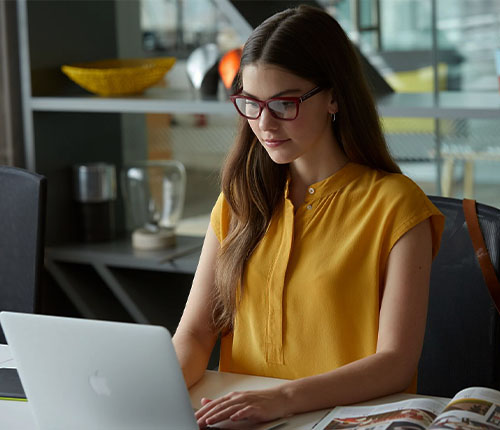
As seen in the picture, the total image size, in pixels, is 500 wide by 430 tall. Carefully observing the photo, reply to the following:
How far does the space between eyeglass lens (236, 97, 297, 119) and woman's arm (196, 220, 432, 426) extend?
0.28m

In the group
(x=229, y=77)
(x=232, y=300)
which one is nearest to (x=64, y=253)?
(x=229, y=77)

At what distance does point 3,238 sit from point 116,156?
3.92 feet

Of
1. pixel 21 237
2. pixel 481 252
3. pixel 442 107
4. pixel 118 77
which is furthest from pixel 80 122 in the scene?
pixel 481 252

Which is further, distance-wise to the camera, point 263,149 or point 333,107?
point 263,149

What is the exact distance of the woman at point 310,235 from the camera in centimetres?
141

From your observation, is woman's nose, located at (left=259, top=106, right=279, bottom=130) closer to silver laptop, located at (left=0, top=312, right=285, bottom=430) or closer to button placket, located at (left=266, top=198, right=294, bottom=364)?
button placket, located at (left=266, top=198, right=294, bottom=364)

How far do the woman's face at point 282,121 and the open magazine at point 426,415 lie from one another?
17.6 inches

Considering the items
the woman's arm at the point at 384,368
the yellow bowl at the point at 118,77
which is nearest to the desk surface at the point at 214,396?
the woman's arm at the point at 384,368

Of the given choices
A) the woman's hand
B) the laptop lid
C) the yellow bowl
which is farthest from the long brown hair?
the yellow bowl

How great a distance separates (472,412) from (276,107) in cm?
58

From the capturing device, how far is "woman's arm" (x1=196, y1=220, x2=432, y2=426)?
3.97 feet

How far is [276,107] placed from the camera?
1412 mm

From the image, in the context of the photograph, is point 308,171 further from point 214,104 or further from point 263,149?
point 214,104

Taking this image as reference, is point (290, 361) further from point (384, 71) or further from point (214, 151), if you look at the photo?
point (384, 71)
